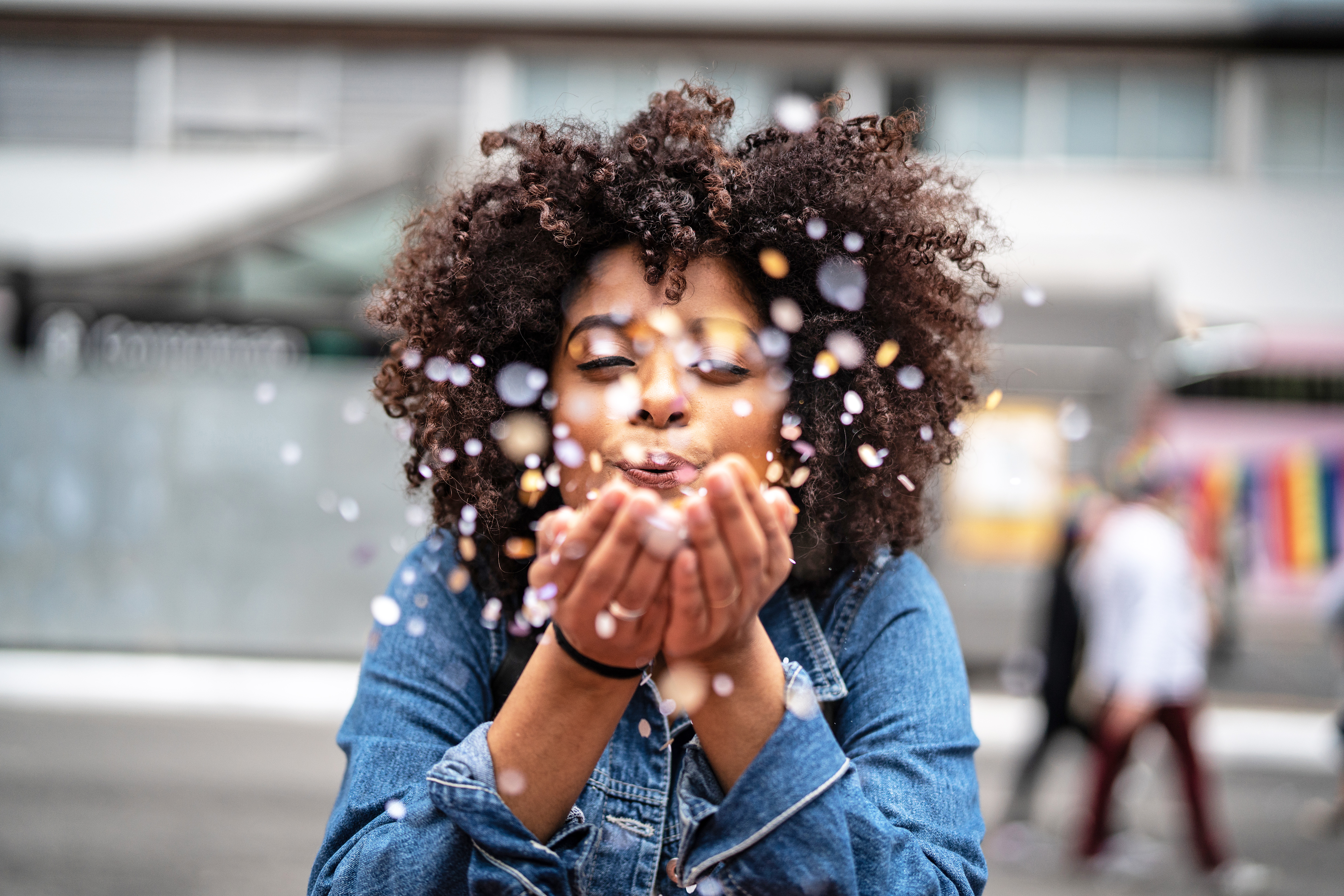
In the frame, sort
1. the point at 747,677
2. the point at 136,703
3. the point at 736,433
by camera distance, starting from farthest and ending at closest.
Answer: the point at 136,703, the point at 736,433, the point at 747,677

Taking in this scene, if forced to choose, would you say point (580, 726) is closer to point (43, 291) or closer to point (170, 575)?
point (170, 575)

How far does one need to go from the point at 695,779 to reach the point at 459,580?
16.2 inches

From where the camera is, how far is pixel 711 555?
0.99m

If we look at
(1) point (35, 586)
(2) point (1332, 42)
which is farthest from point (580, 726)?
(2) point (1332, 42)

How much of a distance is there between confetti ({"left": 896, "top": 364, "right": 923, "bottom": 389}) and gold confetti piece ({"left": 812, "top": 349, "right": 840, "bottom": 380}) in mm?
101

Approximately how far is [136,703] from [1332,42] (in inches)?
593

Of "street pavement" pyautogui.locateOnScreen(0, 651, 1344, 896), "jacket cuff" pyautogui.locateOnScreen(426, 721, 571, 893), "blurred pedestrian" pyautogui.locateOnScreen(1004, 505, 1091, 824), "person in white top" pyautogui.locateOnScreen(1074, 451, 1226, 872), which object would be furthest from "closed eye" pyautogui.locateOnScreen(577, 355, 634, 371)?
"blurred pedestrian" pyautogui.locateOnScreen(1004, 505, 1091, 824)

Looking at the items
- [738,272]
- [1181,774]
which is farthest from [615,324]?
[1181,774]

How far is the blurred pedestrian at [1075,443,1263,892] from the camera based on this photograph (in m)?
4.83

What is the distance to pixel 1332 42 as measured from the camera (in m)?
13.8

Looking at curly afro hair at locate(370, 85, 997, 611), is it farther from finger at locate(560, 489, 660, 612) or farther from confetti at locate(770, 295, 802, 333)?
finger at locate(560, 489, 660, 612)

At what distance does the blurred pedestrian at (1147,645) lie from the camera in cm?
483

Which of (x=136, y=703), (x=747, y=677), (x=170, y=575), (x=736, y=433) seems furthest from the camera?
(x=170, y=575)

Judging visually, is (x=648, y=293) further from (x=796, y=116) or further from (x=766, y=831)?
(x=766, y=831)
